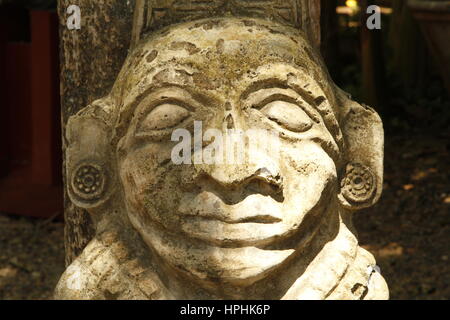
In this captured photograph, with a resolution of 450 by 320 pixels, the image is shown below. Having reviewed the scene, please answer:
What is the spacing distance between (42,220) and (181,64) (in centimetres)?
359

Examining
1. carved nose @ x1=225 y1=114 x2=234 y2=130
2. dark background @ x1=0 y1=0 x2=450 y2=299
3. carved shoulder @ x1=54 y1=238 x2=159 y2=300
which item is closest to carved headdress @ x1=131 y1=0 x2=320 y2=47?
carved nose @ x1=225 y1=114 x2=234 y2=130

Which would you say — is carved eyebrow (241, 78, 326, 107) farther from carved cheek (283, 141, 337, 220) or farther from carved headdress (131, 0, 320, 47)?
carved headdress (131, 0, 320, 47)

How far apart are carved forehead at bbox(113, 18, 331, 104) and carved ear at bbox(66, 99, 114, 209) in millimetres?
114

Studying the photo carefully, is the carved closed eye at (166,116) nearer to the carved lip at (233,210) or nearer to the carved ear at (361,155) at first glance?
the carved lip at (233,210)

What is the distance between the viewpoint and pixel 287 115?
8.91 feet

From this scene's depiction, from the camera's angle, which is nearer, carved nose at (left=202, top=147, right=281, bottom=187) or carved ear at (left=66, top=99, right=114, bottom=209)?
carved nose at (left=202, top=147, right=281, bottom=187)

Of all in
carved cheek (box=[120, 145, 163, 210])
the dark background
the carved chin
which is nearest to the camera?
the carved chin

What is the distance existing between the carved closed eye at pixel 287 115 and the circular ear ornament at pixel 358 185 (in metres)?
0.26

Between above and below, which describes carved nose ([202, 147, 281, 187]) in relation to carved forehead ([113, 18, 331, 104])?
below

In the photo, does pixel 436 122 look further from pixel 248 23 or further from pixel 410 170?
pixel 248 23

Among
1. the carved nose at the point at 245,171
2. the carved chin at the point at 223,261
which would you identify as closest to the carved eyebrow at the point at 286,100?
the carved nose at the point at 245,171

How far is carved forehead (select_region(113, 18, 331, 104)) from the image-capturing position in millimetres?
2695

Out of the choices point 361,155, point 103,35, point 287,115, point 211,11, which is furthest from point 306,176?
point 103,35

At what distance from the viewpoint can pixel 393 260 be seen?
17.2ft
